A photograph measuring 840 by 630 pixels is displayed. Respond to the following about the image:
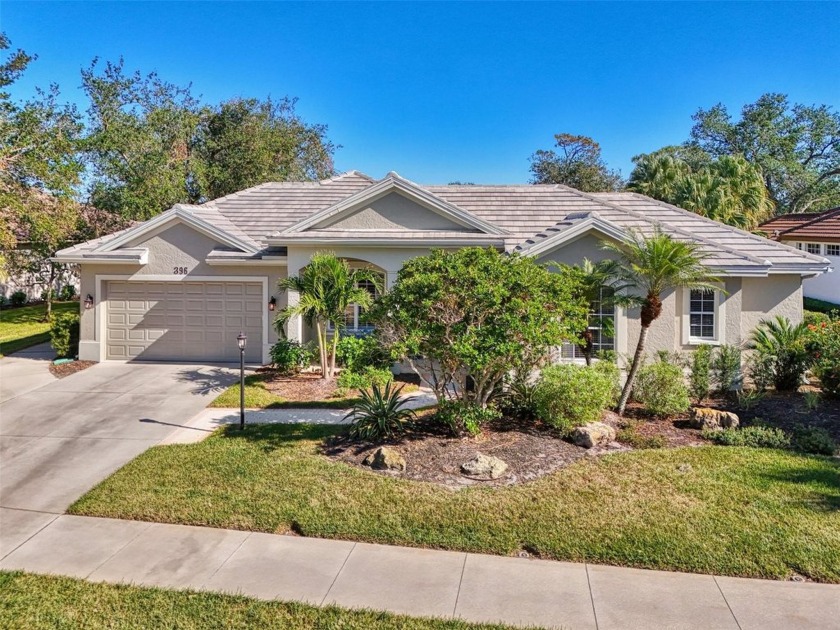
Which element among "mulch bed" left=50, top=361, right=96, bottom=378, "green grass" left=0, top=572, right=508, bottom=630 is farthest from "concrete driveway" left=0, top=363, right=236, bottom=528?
"green grass" left=0, top=572, right=508, bottom=630

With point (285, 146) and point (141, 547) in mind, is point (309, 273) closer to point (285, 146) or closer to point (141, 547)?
point (141, 547)

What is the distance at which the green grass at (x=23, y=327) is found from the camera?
19.9 metres

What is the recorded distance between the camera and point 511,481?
7758mm

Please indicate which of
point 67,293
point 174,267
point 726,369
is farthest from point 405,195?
point 67,293

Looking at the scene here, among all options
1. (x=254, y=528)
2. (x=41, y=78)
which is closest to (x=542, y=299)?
(x=254, y=528)

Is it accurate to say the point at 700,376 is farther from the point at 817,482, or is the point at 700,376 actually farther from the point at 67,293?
the point at 67,293

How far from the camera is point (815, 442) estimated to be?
9.24m

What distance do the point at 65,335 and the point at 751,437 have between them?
700 inches

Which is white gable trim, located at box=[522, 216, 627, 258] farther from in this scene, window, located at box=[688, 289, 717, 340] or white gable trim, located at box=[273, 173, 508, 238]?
window, located at box=[688, 289, 717, 340]

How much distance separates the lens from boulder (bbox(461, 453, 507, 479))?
787 cm

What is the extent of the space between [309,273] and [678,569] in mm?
10350

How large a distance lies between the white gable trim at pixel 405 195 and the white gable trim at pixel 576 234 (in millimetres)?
1815

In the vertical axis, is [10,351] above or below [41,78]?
below

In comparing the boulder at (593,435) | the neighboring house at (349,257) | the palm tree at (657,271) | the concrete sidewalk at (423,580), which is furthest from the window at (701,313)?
the concrete sidewalk at (423,580)
